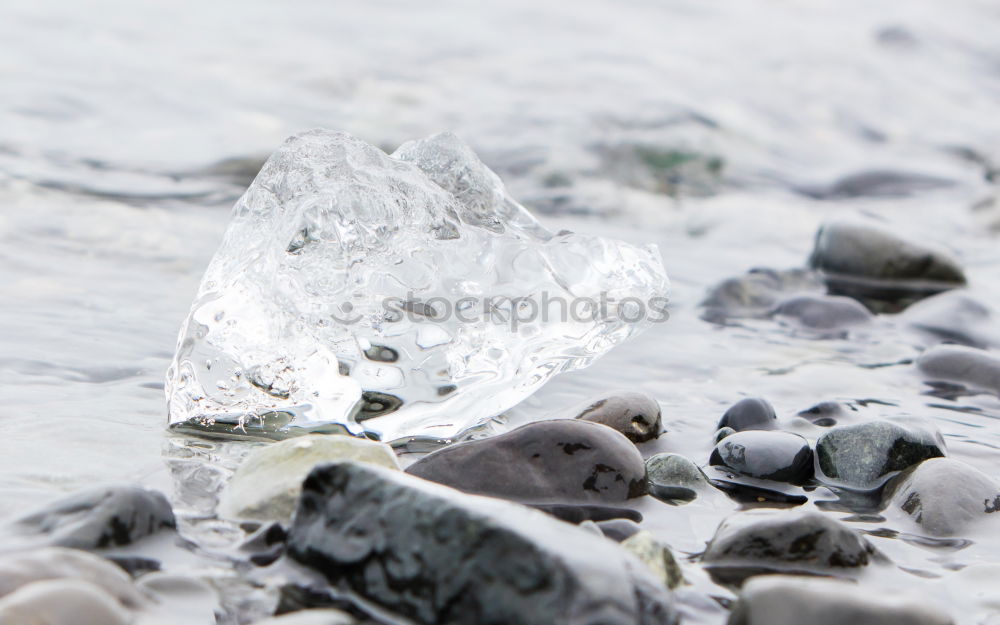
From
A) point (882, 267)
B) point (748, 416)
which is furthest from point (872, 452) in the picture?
point (882, 267)

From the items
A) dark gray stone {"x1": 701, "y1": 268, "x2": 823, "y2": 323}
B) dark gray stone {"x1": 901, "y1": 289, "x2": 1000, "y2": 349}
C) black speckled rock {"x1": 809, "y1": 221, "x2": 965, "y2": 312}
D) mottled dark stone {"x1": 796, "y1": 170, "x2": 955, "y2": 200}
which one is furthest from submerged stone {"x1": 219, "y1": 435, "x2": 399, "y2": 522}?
mottled dark stone {"x1": 796, "y1": 170, "x2": 955, "y2": 200}

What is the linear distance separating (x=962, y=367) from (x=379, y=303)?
6.43 feet

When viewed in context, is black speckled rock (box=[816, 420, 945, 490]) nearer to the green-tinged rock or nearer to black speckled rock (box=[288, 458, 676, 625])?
the green-tinged rock

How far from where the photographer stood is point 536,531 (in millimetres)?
1654

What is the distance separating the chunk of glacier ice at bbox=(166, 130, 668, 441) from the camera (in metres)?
2.61

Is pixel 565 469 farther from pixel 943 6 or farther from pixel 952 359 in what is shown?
pixel 943 6

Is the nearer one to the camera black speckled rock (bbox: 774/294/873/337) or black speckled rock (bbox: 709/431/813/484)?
black speckled rock (bbox: 709/431/813/484)

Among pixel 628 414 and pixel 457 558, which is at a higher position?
pixel 457 558

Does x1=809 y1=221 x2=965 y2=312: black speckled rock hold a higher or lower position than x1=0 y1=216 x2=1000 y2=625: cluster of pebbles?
lower

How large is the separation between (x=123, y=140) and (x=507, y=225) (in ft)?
12.2

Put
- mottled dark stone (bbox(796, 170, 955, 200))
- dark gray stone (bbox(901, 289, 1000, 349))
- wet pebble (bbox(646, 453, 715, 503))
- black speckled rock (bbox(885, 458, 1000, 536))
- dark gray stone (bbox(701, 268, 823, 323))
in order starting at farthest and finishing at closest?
1. mottled dark stone (bbox(796, 170, 955, 200))
2. dark gray stone (bbox(701, 268, 823, 323))
3. dark gray stone (bbox(901, 289, 1000, 349))
4. wet pebble (bbox(646, 453, 715, 503))
5. black speckled rock (bbox(885, 458, 1000, 536))

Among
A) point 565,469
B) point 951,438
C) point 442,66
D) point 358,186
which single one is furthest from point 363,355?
point 442,66

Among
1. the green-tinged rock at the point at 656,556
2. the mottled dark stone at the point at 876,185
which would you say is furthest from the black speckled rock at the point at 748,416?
the mottled dark stone at the point at 876,185

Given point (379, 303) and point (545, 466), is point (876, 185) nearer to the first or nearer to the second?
point (379, 303)
